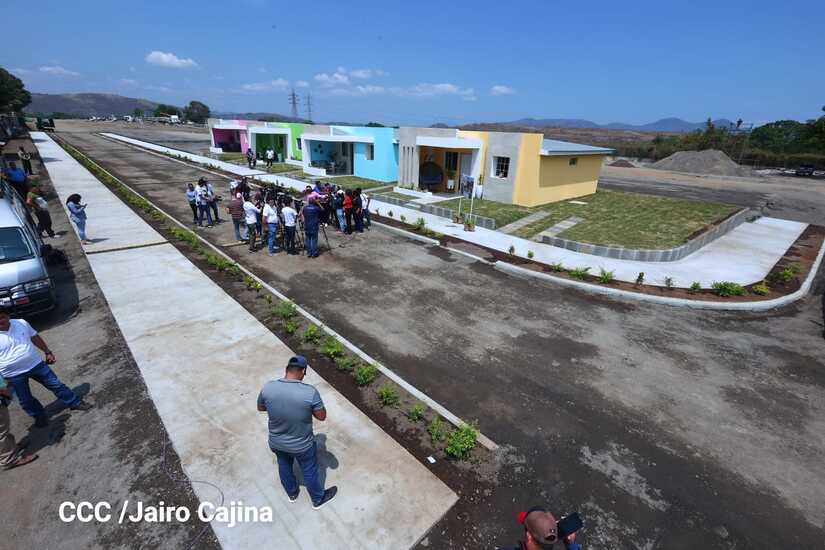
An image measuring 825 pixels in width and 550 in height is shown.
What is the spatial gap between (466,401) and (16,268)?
346 inches

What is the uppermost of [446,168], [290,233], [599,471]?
[446,168]

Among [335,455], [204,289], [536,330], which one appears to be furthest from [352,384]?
[204,289]

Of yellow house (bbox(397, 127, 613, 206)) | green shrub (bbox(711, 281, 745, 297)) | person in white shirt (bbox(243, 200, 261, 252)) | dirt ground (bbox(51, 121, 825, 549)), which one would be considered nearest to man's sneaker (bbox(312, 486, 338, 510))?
dirt ground (bbox(51, 121, 825, 549))

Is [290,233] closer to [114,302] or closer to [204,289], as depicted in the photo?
[204,289]

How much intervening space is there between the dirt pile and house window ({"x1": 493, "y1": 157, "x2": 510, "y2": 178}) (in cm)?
3946

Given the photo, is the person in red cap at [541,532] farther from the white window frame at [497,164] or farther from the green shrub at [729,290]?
the white window frame at [497,164]

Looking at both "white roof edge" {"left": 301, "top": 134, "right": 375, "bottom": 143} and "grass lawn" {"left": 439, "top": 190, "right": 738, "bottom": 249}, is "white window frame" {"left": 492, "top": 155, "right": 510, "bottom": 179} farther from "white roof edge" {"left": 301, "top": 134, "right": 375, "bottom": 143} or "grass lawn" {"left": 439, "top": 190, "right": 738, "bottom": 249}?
"white roof edge" {"left": 301, "top": 134, "right": 375, "bottom": 143}

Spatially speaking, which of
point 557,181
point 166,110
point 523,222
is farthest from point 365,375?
point 166,110

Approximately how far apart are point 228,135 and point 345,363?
43722mm

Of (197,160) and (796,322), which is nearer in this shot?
(796,322)

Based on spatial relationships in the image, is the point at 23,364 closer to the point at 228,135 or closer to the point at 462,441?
the point at 462,441

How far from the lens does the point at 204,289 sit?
31.1 ft

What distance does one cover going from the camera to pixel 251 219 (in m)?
12.2

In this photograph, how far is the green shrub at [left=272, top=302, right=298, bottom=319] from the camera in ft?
27.3
